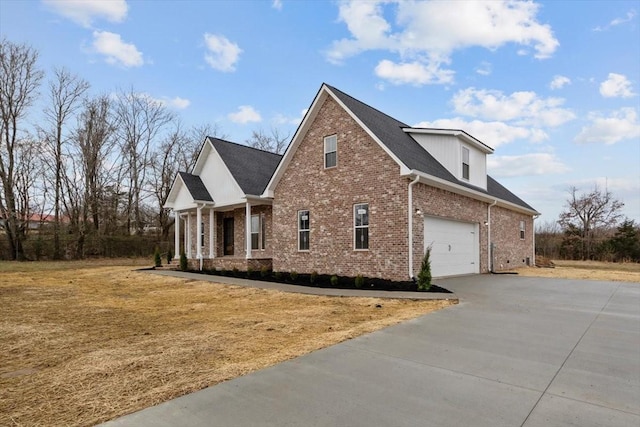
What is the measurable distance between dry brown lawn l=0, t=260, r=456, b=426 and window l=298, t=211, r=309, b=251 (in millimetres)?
3334

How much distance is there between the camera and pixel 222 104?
22.8 meters

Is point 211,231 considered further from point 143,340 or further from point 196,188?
point 143,340

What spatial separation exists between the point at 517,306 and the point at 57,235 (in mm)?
30543

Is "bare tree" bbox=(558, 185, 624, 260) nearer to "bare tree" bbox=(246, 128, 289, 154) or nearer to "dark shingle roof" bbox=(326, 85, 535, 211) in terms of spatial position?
"dark shingle roof" bbox=(326, 85, 535, 211)

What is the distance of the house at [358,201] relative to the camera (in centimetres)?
1199

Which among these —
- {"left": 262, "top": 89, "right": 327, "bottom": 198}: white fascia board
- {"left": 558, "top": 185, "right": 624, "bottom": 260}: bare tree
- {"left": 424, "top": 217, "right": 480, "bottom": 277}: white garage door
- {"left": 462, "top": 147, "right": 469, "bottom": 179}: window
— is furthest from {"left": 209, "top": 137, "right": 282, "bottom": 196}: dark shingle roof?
{"left": 558, "top": 185, "right": 624, "bottom": 260}: bare tree

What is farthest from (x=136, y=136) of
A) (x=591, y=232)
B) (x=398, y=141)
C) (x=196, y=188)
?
(x=591, y=232)

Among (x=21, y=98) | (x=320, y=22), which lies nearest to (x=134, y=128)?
(x=21, y=98)

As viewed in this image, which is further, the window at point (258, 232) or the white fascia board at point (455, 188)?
the window at point (258, 232)

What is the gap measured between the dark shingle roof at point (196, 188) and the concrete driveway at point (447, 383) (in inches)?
559

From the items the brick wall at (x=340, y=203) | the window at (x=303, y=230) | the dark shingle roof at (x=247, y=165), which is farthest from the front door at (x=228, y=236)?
the window at (x=303, y=230)

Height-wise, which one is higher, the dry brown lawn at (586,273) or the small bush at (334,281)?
the small bush at (334,281)

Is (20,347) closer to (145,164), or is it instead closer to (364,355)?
(364,355)

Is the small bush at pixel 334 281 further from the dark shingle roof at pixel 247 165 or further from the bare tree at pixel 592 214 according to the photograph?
the bare tree at pixel 592 214
